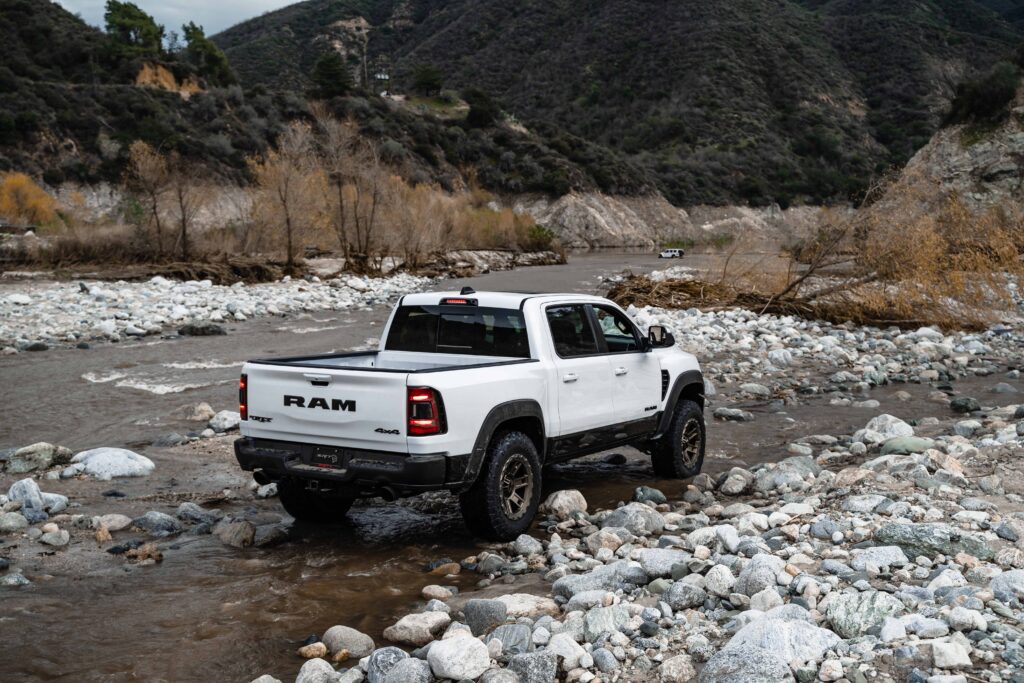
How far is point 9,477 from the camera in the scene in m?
9.16

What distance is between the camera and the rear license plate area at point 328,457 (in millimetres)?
6497

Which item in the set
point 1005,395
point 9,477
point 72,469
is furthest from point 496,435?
point 1005,395

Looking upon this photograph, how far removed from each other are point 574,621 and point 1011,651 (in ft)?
Answer: 7.07

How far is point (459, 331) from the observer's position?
25.5 ft

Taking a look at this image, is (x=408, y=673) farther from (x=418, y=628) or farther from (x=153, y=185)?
(x=153, y=185)

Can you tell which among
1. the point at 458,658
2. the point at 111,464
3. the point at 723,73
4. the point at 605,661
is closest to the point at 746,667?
the point at 605,661

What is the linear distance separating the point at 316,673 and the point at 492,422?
7.73ft

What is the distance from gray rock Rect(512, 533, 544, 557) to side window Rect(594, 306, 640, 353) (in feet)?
6.77

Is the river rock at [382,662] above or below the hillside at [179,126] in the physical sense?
below

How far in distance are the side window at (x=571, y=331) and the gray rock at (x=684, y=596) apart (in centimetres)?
252

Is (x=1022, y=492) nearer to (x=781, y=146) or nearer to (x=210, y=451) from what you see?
(x=210, y=451)

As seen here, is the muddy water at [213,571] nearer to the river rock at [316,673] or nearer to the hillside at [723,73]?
the river rock at [316,673]

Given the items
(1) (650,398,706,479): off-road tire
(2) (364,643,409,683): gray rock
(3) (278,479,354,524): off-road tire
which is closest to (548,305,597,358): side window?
(1) (650,398,706,479): off-road tire

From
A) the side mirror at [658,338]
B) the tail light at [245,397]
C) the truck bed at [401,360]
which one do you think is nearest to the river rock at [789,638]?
the truck bed at [401,360]
